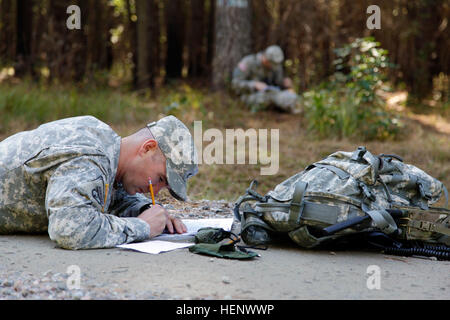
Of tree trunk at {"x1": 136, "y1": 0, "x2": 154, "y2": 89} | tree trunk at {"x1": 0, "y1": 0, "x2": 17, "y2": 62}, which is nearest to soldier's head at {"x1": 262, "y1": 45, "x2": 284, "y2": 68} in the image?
tree trunk at {"x1": 136, "y1": 0, "x2": 154, "y2": 89}

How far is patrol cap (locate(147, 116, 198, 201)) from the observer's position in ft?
10.8

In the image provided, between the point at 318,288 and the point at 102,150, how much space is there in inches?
51.2

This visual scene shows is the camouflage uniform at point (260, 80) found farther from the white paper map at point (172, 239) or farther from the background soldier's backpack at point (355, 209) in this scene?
the background soldier's backpack at point (355, 209)

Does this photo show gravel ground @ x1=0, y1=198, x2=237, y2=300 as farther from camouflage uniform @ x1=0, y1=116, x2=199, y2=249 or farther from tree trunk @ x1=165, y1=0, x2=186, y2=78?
tree trunk @ x1=165, y1=0, x2=186, y2=78

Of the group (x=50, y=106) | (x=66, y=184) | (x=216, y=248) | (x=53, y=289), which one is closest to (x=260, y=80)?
(x=50, y=106)

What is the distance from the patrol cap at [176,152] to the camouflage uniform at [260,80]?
20.6 feet

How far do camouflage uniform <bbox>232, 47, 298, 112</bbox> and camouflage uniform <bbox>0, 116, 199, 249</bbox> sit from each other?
21.1ft

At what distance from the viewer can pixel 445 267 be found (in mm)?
3223

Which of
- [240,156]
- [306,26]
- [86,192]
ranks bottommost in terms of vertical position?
[240,156]

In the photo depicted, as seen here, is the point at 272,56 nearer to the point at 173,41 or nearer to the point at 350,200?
the point at 173,41

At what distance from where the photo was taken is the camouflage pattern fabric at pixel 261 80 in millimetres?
9578
